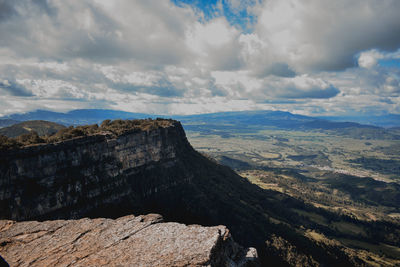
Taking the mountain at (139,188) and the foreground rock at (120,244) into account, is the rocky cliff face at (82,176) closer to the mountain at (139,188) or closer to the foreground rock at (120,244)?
the mountain at (139,188)

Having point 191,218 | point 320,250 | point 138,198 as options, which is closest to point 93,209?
point 138,198

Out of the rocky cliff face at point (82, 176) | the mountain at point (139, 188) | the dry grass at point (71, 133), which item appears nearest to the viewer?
the rocky cliff face at point (82, 176)

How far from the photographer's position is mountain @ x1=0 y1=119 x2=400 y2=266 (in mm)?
65062

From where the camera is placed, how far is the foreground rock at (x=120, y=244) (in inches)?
810

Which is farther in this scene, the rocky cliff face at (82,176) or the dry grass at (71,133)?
the dry grass at (71,133)

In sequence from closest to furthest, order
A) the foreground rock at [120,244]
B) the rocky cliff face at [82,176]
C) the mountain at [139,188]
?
the foreground rock at [120,244] → the rocky cliff face at [82,176] → the mountain at [139,188]

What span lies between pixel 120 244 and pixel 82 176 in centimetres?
6497

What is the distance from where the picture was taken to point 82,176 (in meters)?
79.1

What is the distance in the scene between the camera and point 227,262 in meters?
23.6

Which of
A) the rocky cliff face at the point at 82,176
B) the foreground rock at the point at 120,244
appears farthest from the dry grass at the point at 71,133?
the foreground rock at the point at 120,244

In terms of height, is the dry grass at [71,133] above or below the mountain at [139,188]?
above

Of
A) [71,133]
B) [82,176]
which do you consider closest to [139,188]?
[82,176]

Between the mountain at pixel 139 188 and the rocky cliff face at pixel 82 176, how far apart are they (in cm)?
23

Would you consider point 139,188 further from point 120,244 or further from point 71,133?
point 120,244
